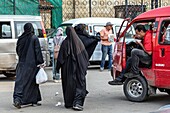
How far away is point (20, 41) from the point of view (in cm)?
945

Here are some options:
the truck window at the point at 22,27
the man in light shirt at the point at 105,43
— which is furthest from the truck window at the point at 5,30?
the man in light shirt at the point at 105,43

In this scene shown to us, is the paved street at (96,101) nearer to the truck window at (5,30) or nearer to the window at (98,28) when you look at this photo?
the truck window at (5,30)

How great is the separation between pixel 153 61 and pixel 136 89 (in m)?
0.81

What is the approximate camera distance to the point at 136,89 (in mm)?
9938

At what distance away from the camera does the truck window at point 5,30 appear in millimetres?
13803

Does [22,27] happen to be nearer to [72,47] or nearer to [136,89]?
[72,47]

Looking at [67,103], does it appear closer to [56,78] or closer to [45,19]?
[56,78]

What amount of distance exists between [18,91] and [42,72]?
628 millimetres

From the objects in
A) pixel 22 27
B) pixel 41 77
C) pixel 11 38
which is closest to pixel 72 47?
pixel 41 77

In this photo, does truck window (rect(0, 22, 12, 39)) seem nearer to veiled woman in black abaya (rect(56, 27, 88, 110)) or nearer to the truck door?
veiled woman in black abaya (rect(56, 27, 88, 110))

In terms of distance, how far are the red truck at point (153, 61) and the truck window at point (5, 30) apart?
471 cm

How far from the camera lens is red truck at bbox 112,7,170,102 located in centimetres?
933

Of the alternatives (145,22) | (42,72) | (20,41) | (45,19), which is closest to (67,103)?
(42,72)

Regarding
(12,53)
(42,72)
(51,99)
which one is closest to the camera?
(42,72)
